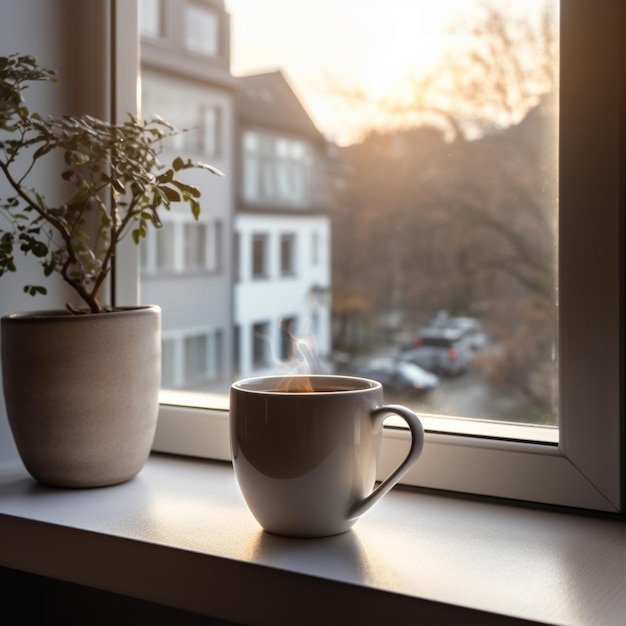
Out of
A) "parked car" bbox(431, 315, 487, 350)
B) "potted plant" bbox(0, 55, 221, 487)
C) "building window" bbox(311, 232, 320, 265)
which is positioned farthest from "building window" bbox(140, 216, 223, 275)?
"parked car" bbox(431, 315, 487, 350)

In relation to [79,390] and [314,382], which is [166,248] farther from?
[314,382]

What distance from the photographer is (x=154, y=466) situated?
0.95m

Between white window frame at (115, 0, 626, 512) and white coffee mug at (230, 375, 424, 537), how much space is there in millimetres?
184

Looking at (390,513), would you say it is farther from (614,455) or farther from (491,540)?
(614,455)

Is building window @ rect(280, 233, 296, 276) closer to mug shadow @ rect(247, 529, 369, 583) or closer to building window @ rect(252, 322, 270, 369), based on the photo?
building window @ rect(252, 322, 270, 369)

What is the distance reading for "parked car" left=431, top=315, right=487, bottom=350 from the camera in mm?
2779

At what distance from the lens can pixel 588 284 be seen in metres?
0.72

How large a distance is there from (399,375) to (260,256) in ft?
2.31

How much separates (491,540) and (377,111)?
2212mm

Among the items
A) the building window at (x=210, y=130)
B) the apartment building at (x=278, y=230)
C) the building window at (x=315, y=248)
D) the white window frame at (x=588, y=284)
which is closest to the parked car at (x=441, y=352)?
the apartment building at (x=278, y=230)

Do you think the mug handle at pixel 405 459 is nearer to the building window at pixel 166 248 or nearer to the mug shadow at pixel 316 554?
the mug shadow at pixel 316 554

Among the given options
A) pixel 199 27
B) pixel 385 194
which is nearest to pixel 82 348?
pixel 199 27

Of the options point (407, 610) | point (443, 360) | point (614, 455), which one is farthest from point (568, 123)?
point (443, 360)

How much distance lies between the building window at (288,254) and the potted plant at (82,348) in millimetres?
1000
